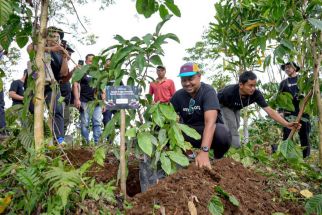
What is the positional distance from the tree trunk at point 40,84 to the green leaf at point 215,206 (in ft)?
3.59

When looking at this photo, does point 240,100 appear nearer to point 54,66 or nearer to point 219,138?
point 219,138

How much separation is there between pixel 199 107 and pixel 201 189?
3.95ft

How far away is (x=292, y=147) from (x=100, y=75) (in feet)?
5.31

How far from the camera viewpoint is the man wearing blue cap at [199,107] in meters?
3.23

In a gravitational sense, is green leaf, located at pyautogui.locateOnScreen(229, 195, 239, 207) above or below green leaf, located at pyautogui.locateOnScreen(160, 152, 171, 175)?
below

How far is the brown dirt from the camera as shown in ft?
7.23

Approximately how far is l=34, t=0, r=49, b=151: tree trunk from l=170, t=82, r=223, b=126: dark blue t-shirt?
55.6 inches

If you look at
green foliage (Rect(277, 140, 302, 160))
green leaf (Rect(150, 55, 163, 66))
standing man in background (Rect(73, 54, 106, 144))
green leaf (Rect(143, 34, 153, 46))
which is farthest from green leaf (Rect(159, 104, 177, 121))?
standing man in background (Rect(73, 54, 106, 144))

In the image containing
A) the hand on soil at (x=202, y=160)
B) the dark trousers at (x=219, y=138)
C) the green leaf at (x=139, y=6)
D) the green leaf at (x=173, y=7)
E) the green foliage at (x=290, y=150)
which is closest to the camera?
the green leaf at (x=139, y=6)

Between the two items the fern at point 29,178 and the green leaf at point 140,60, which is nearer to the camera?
the fern at point 29,178

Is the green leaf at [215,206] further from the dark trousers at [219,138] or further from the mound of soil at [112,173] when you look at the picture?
the dark trousers at [219,138]

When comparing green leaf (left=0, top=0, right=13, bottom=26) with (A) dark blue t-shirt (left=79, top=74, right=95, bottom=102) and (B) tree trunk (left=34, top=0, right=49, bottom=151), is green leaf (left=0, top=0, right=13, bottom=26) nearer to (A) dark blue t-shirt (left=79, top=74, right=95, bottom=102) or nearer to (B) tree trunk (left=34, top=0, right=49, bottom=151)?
(B) tree trunk (left=34, top=0, right=49, bottom=151)

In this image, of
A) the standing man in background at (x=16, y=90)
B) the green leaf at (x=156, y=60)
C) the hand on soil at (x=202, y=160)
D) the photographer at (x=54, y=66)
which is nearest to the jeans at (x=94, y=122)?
the standing man in background at (x=16, y=90)

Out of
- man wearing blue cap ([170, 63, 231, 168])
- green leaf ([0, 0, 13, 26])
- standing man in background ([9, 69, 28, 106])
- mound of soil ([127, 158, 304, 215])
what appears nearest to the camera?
green leaf ([0, 0, 13, 26])
